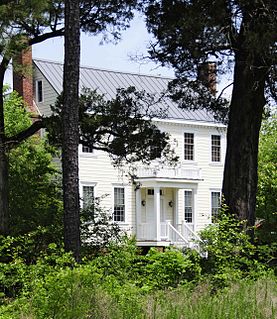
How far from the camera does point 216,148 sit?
132 feet

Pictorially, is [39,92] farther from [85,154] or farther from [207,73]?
[207,73]

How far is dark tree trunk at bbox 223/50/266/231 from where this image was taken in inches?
680

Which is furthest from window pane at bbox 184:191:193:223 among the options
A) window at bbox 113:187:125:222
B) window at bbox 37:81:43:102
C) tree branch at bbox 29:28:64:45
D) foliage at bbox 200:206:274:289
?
foliage at bbox 200:206:274:289

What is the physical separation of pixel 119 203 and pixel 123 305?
88.7ft

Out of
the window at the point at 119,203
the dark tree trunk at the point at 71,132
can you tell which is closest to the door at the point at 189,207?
the window at the point at 119,203

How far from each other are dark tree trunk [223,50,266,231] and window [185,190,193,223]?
21070 mm

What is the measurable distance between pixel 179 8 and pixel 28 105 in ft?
63.4

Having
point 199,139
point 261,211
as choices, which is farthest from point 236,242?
point 199,139

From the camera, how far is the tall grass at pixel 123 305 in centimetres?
890

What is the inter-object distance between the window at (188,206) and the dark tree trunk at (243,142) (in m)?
21.1

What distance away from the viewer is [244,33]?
1584 cm

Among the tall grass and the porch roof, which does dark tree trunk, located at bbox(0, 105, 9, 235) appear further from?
the porch roof

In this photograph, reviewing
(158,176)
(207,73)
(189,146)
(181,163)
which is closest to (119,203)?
(158,176)

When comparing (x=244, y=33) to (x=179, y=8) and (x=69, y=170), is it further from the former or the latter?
(x=69, y=170)
